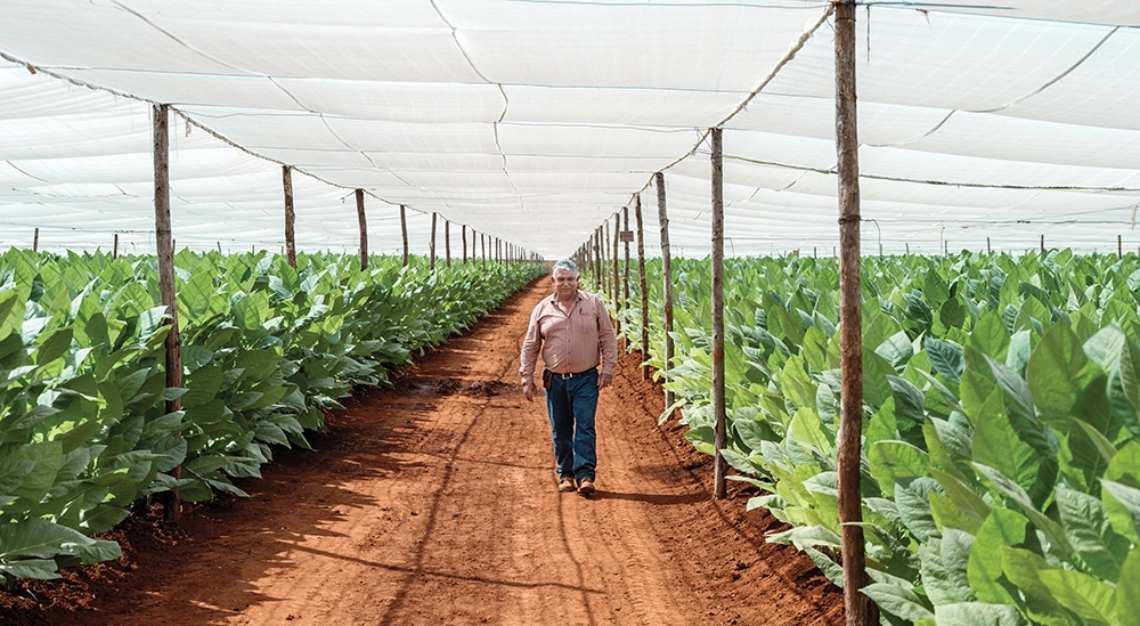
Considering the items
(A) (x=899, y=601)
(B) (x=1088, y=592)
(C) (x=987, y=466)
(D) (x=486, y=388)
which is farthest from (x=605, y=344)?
(B) (x=1088, y=592)

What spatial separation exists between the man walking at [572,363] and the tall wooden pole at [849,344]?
3979mm

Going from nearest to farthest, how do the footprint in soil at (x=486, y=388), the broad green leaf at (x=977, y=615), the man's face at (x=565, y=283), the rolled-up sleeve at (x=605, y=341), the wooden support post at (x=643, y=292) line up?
the broad green leaf at (x=977, y=615) → the man's face at (x=565, y=283) → the rolled-up sleeve at (x=605, y=341) → the footprint in soil at (x=486, y=388) → the wooden support post at (x=643, y=292)

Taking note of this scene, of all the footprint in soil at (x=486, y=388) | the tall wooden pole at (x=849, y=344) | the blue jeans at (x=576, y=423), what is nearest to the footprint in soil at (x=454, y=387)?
the footprint in soil at (x=486, y=388)

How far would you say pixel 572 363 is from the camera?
827 centimetres

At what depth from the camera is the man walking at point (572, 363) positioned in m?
8.20

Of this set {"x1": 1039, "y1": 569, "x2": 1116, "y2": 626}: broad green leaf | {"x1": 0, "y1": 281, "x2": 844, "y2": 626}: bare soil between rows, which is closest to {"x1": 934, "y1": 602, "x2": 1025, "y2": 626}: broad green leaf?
{"x1": 1039, "y1": 569, "x2": 1116, "y2": 626}: broad green leaf

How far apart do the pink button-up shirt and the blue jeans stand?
134 mm

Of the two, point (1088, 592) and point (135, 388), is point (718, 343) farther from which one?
point (1088, 592)

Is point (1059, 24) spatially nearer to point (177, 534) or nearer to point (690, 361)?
point (690, 361)

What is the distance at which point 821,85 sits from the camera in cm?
651

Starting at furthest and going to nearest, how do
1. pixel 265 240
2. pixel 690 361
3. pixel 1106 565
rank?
pixel 265 240
pixel 690 361
pixel 1106 565

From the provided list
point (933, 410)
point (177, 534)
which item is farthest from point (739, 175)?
point (933, 410)

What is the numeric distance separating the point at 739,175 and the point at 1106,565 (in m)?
10.2

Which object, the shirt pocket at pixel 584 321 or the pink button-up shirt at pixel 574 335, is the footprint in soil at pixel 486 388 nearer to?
the pink button-up shirt at pixel 574 335
